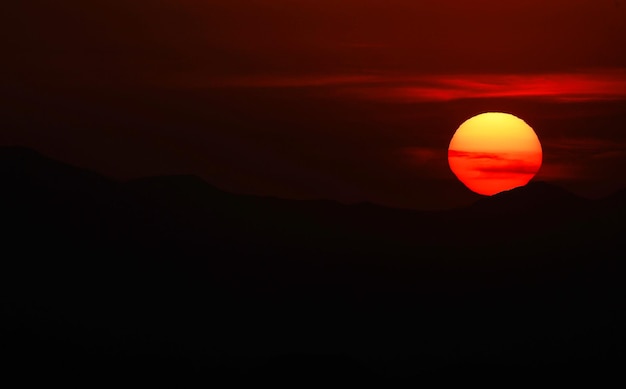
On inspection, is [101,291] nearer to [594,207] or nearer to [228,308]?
[228,308]

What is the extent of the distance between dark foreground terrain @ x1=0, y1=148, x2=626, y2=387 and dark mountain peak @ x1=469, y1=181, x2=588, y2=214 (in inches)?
7.2

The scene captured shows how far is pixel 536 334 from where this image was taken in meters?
98.0

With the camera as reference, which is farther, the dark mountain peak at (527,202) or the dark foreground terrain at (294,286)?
the dark mountain peak at (527,202)

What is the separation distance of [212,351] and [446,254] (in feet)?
94.4

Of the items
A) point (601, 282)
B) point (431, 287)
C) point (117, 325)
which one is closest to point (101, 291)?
point (117, 325)

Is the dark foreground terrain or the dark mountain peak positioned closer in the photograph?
the dark foreground terrain

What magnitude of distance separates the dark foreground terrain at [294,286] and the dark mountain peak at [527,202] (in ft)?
0.60

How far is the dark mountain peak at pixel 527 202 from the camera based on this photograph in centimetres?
12200

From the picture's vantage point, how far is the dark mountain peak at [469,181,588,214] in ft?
400

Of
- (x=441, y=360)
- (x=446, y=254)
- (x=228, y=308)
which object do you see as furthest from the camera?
(x=446, y=254)

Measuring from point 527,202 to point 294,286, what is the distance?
29.8 meters

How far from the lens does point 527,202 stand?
122 m

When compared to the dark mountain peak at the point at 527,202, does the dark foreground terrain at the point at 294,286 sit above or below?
below

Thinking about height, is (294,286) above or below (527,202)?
below
